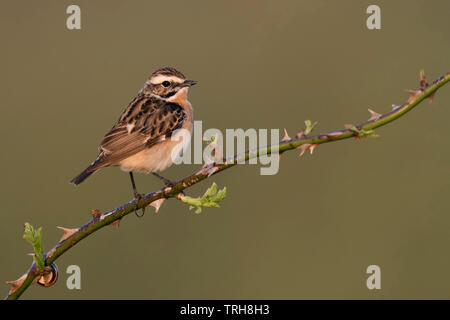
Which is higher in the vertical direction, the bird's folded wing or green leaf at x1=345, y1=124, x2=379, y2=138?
the bird's folded wing

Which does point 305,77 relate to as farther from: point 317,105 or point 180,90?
point 180,90

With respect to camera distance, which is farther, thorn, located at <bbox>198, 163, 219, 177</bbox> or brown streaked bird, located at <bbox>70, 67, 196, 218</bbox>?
brown streaked bird, located at <bbox>70, 67, 196, 218</bbox>

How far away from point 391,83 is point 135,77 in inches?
169

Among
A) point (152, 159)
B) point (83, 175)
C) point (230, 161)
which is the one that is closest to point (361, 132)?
point (230, 161)

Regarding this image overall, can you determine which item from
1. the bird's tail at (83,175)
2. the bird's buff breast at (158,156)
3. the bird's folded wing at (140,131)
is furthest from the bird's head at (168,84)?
the bird's tail at (83,175)

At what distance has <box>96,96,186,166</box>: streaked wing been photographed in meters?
6.08

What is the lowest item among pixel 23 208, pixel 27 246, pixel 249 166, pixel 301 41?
pixel 27 246

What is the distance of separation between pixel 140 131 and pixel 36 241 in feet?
10.8

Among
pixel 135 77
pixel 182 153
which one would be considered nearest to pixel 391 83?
pixel 135 77

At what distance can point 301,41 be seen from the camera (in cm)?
1166

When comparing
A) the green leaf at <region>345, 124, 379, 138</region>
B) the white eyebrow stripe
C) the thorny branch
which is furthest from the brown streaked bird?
the green leaf at <region>345, 124, 379, 138</region>

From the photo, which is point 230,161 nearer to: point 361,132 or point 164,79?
point 361,132

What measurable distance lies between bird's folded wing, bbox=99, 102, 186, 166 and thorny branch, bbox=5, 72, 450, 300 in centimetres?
238

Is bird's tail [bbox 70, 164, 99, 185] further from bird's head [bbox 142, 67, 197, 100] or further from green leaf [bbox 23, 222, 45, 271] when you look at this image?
green leaf [bbox 23, 222, 45, 271]
